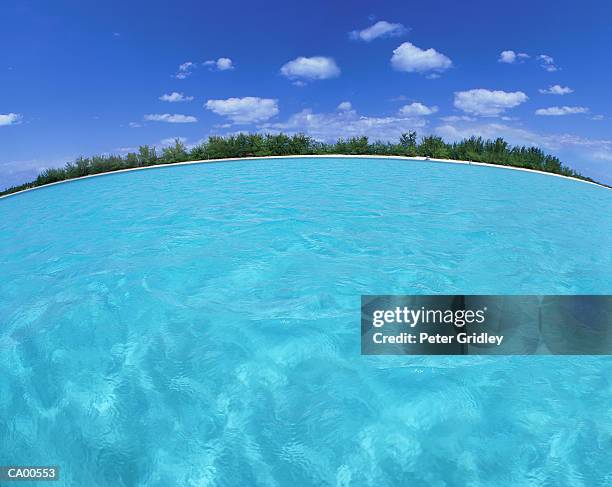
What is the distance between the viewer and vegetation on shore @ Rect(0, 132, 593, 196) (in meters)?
18.4

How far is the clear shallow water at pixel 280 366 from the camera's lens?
288 centimetres

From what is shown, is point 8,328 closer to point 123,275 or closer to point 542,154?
point 123,275

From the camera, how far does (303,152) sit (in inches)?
889

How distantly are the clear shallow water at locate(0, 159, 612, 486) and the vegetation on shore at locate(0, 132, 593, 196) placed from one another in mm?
11220

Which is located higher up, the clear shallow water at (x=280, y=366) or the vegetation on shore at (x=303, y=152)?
the vegetation on shore at (x=303, y=152)

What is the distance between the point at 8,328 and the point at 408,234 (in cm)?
683

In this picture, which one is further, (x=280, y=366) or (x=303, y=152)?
(x=303, y=152)

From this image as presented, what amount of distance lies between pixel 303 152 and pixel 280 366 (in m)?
19.9

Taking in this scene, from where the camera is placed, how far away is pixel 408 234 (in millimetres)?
7793

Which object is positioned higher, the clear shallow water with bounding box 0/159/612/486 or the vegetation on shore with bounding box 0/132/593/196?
the vegetation on shore with bounding box 0/132/593/196

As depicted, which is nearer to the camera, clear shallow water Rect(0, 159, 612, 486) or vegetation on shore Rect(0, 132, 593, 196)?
clear shallow water Rect(0, 159, 612, 486)

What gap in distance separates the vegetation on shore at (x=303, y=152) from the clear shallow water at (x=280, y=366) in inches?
442

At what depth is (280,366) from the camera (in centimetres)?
386

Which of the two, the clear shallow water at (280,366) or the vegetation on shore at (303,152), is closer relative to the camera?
the clear shallow water at (280,366)
